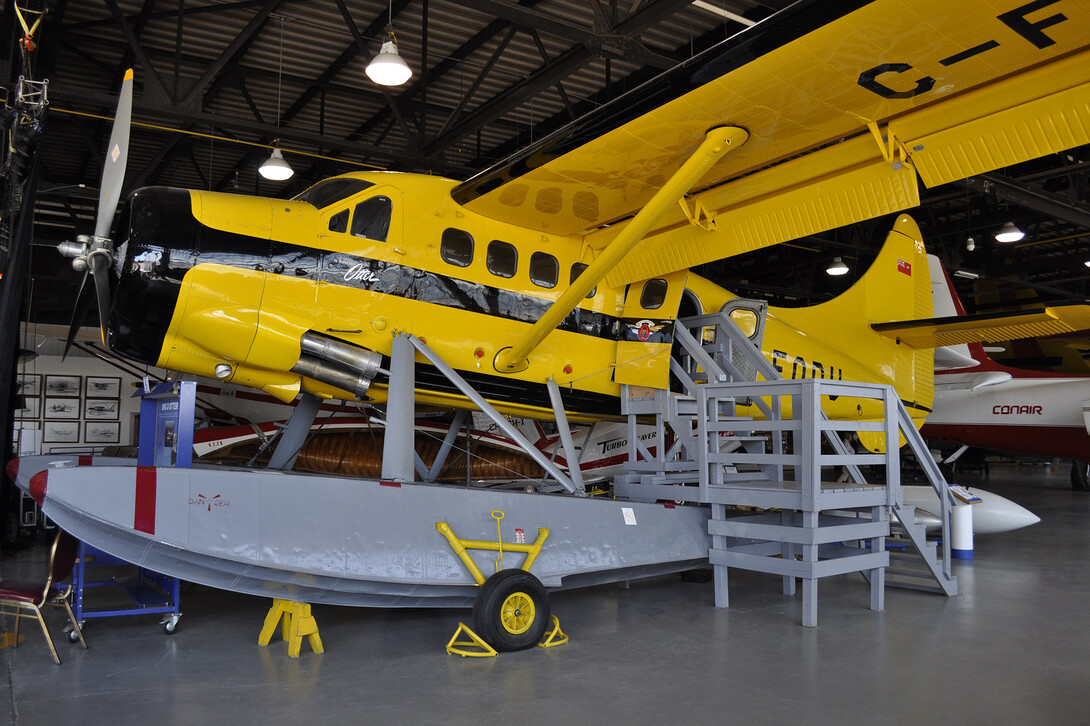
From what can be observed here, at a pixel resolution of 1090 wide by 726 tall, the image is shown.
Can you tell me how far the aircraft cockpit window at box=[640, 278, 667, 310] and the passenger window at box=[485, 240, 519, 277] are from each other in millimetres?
1466

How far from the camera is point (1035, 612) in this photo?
610cm

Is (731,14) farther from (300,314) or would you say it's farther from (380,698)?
(380,698)

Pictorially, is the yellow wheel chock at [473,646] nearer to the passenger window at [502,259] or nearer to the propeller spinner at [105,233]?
the passenger window at [502,259]

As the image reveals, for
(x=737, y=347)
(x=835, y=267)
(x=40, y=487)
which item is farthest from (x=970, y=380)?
(x=40, y=487)

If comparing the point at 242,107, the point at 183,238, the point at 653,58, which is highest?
the point at 242,107

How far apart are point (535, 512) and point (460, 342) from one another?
1644mm

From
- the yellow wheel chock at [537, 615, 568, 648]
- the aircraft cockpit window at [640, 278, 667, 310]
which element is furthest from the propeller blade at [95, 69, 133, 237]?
the aircraft cockpit window at [640, 278, 667, 310]

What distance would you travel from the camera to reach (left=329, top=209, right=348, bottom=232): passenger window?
5.79 m

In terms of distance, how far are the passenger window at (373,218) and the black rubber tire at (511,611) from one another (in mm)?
2819

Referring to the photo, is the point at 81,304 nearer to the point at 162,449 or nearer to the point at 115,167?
the point at 115,167

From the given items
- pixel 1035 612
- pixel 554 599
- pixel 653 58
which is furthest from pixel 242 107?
pixel 1035 612

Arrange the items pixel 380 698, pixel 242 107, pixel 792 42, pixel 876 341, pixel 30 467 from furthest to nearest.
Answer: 1. pixel 242 107
2. pixel 876 341
3. pixel 30 467
4. pixel 792 42
5. pixel 380 698

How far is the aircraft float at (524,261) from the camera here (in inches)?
172

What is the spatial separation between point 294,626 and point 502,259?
11.2 ft
